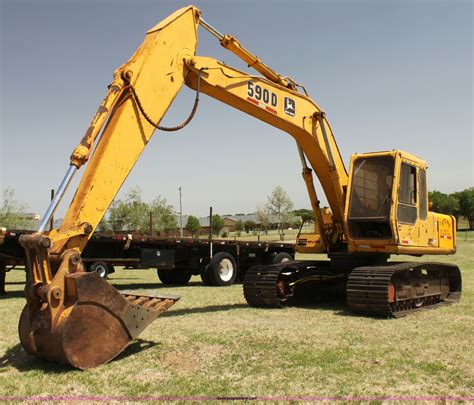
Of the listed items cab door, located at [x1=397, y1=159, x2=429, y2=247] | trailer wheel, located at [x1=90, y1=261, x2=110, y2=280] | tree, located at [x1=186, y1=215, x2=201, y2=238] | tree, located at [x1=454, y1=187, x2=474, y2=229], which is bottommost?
trailer wheel, located at [x1=90, y1=261, x2=110, y2=280]

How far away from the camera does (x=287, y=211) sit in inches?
2970

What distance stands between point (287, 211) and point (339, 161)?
214 ft

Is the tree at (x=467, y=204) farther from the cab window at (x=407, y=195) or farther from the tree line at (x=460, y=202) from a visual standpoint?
the cab window at (x=407, y=195)

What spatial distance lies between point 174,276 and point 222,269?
172cm

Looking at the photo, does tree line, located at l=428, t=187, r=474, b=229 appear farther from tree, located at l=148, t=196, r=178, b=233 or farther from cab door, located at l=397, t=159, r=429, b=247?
cab door, located at l=397, t=159, r=429, b=247

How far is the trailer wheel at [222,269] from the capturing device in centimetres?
1527

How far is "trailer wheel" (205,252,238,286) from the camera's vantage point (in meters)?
15.3

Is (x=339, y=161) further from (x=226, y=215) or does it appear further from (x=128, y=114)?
(x=226, y=215)

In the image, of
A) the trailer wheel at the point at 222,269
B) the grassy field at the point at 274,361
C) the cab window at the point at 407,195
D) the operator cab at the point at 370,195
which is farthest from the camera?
the trailer wheel at the point at 222,269

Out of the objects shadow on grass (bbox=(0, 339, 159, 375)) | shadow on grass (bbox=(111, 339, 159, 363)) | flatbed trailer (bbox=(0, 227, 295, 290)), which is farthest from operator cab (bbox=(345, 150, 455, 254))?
flatbed trailer (bbox=(0, 227, 295, 290))

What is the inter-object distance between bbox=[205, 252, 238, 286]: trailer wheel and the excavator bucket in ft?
30.9

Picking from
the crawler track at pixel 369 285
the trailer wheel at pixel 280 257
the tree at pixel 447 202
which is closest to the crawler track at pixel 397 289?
the crawler track at pixel 369 285

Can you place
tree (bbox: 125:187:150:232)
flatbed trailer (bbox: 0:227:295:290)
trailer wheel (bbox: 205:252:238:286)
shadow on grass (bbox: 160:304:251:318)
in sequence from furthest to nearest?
1. tree (bbox: 125:187:150:232)
2. trailer wheel (bbox: 205:252:238:286)
3. flatbed trailer (bbox: 0:227:295:290)
4. shadow on grass (bbox: 160:304:251:318)

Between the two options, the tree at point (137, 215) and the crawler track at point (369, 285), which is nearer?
the crawler track at point (369, 285)
